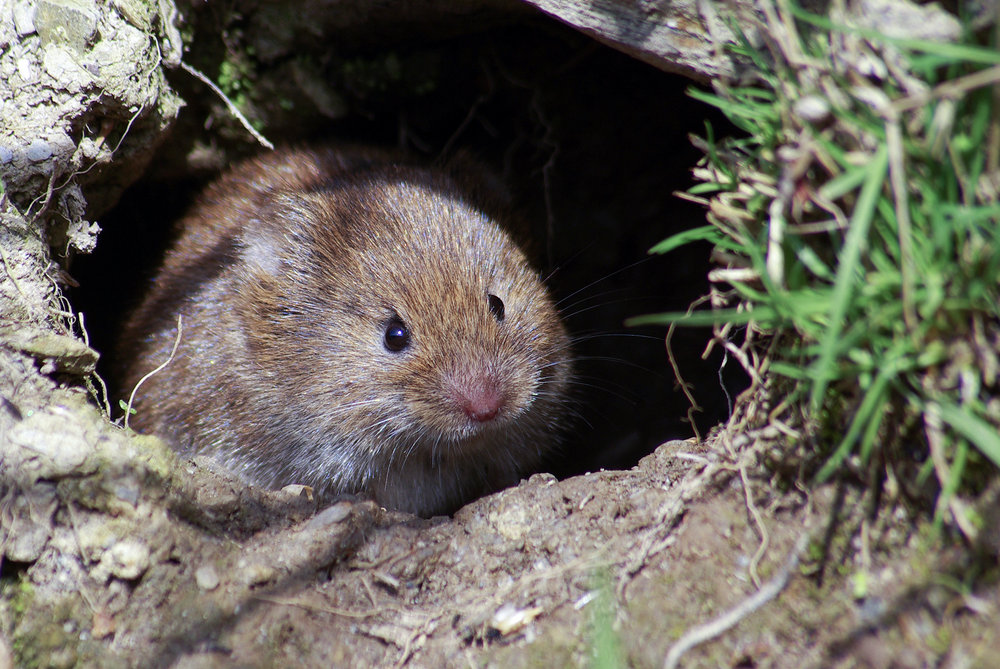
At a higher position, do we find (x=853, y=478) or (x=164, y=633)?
(x=853, y=478)

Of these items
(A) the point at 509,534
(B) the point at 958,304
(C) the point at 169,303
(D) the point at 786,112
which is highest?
(D) the point at 786,112

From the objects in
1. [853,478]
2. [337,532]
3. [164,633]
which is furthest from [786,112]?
[164,633]

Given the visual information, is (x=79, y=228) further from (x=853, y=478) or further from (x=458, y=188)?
(x=853, y=478)

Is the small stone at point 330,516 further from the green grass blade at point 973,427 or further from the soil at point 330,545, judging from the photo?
the green grass blade at point 973,427

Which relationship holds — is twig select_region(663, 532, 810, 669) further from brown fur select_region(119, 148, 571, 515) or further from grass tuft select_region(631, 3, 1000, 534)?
brown fur select_region(119, 148, 571, 515)

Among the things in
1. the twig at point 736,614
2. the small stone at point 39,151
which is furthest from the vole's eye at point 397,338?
the twig at point 736,614

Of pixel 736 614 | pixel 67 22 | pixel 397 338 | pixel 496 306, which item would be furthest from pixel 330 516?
pixel 67 22

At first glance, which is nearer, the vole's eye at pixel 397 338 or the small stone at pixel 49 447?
the small stone at pixel 49 447
